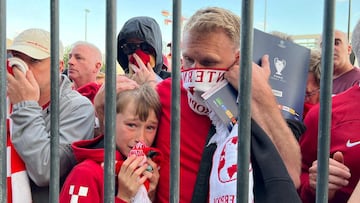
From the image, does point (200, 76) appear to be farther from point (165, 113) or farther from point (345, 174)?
point (345, 174)

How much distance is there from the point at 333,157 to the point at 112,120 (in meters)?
0.74

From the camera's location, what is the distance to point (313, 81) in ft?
6.26

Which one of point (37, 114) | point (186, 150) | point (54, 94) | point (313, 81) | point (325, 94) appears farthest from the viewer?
point (313, 81)

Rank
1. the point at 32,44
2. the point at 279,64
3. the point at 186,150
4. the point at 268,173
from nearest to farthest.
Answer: the point at 268,173 < the point at 279,64 < the point at 186,150 < the point at 32,44

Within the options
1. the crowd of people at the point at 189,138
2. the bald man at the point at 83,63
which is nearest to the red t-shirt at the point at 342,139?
the crowd of people at the point at 189,138

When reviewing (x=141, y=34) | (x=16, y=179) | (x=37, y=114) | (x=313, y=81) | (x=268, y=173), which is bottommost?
(x=16, y=179)

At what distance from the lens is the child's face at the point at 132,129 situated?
148 cm

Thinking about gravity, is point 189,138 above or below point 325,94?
below

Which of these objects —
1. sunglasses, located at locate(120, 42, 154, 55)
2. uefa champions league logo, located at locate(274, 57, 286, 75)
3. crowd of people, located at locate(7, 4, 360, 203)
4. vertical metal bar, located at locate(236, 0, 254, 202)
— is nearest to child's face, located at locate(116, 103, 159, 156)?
crowd of people, located at locate(7, 4, 360, 203)

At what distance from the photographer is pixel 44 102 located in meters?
1.76

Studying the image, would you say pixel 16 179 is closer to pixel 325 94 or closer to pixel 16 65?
pixel 16 65

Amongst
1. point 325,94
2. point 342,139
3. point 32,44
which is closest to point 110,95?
point 325,94

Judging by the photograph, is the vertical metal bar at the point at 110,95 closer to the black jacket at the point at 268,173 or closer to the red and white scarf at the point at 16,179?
the black jacket at the point at 268,173

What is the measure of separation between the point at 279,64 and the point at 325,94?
450 mm
